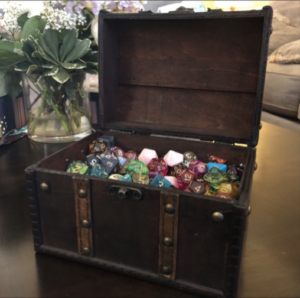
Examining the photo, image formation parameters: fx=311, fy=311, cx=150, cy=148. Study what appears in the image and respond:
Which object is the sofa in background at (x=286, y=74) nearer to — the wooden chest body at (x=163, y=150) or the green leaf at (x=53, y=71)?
the wooden chest body at (x=163, y=150)

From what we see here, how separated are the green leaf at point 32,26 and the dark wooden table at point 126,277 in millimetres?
469

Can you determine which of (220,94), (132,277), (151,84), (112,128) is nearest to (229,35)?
(220,94)

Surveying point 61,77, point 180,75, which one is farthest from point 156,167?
point 61,77

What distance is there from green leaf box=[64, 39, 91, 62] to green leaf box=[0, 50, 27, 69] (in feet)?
0.51

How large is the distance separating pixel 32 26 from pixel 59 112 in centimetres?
31

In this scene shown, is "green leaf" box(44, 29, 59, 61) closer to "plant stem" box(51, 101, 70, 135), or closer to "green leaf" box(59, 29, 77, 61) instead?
"green leaf" box(59, 29, 77, 61)

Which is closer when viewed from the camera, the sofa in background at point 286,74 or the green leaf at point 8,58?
the green leaf at point 8,58

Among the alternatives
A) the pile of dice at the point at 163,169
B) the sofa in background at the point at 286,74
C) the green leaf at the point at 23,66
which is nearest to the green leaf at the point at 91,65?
the green leaf at the point at 23,66

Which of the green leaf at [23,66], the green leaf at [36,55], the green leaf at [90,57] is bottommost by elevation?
the green leaf at [23,66]

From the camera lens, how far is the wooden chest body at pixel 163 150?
525mm

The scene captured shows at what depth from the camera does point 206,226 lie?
20.3 inches

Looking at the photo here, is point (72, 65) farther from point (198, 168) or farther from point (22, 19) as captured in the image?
point (198, 168)

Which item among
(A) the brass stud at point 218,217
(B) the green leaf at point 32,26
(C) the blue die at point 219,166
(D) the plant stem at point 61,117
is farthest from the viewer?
(D) the plant stem at point 61,117

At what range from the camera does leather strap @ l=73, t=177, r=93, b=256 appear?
58cm
